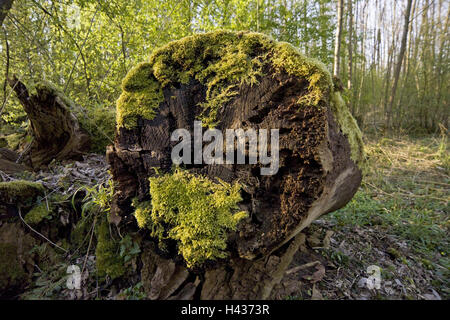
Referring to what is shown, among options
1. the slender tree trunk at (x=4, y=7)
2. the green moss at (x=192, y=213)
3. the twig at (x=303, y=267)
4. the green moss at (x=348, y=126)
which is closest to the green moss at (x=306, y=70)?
the green moss at (x=348, y=126)

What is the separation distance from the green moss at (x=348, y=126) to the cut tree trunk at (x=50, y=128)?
11.5 feet

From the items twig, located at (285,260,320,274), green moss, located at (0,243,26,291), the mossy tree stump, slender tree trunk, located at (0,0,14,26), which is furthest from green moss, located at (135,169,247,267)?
slender tree trunk, located at (0,0,14,26)

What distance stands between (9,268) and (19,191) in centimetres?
68

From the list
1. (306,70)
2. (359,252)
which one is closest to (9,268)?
(306,70)

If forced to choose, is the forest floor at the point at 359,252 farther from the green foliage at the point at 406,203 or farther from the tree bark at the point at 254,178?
the tree bark at the point at 254,178

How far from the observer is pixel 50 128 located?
11.1 feet

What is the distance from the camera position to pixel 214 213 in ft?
5.39

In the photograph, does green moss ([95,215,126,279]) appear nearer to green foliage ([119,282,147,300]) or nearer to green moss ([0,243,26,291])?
green foliage ([119,282,147,300])

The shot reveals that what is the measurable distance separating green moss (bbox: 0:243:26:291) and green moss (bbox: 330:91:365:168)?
2.88m

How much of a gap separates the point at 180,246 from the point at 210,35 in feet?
5.46

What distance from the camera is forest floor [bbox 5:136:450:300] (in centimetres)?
184

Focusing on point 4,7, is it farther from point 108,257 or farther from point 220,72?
point 108,257
